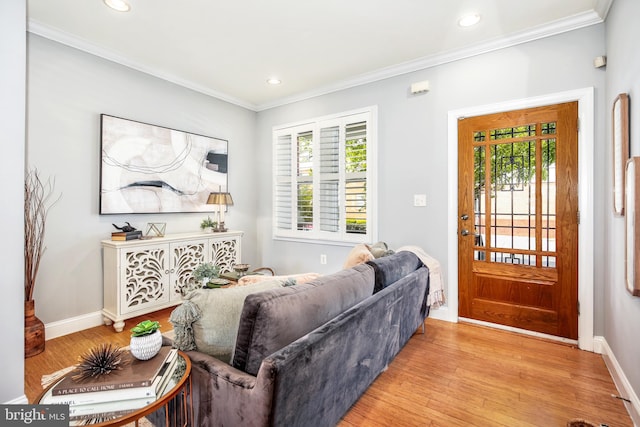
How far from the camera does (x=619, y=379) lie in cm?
192

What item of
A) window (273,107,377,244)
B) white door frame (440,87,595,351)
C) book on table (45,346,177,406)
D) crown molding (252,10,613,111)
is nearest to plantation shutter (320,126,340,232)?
window (273,107,377,244)

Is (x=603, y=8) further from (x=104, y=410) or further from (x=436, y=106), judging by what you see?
(x=104, y=410)

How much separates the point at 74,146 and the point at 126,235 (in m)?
0.93

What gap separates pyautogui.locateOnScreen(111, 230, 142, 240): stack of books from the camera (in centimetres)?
286

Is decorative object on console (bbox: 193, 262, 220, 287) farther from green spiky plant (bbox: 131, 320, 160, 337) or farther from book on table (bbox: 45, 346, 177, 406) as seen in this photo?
book on table (bbox: 45, 346, 177, 406)

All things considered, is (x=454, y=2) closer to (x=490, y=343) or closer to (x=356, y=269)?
(x=356, y=269)

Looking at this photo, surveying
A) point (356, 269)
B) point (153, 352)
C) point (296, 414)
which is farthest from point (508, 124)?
point (153, 352)

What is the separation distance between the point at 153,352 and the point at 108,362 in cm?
15

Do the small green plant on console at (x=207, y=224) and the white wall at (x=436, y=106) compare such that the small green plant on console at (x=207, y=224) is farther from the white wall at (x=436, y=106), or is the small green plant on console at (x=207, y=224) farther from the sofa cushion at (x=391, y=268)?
the sofa cushion at (x=391, y=268)

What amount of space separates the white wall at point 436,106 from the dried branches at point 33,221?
276cm

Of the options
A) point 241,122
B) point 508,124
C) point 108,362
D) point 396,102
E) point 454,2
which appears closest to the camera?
point 108,362

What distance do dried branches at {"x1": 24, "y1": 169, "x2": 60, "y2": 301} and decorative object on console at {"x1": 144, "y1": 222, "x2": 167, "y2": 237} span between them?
828mm

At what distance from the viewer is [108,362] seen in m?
1.13

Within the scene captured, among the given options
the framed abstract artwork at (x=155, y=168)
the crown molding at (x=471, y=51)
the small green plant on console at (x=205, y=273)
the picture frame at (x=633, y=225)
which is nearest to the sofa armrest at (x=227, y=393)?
the small green plant on console at (x=205, y=273)
